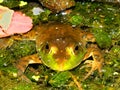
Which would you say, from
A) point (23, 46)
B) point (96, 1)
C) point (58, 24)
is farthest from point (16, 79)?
point (96, 1)

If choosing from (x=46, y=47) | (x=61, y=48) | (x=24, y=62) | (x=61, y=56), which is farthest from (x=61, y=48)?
(x=24, y=62)

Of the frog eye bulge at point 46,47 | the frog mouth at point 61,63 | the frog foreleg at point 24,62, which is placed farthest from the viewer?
the frog foreleg at point 24,62

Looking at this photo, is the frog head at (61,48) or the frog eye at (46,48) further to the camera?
the frog eye at (46,48)

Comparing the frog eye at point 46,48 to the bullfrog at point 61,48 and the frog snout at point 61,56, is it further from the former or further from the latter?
the frog snout at point 61,56

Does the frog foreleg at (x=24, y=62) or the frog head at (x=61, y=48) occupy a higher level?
the frog head at (x=61, y=48)

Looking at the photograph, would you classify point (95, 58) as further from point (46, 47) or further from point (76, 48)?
point (46, 47)

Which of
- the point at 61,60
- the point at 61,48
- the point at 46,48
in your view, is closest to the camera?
the point at 61,60

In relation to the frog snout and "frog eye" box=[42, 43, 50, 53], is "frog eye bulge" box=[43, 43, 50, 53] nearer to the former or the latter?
"frog eye" box=[42, 43, 50, 53]

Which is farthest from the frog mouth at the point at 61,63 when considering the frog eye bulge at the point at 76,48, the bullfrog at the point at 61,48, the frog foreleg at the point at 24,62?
the frog foreleg at the point at 24,62

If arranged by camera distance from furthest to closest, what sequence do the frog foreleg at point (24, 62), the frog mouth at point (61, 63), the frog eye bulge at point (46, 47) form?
the frog foreleg at point (24, 62), the frog eye bulge at point (46, 47), the frog mouth at point (61, 63)
